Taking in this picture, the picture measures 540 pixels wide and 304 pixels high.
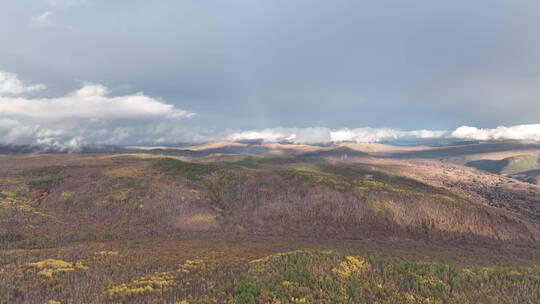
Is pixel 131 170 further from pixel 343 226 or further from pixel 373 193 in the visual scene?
pixel 373 193

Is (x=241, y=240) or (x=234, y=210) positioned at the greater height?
(x=234, y=210)

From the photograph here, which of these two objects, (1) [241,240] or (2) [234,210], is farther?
(2) [234,210]

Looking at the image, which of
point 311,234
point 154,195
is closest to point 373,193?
point 311,234

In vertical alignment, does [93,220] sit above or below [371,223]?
above

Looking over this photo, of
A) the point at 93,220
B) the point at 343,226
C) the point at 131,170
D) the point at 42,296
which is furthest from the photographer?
the point at 131,170

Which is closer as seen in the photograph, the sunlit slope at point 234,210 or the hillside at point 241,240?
the hillside at point 241,240

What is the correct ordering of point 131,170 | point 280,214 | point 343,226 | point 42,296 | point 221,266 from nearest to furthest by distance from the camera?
point 42,296 < point 221,266 < point 343,226 < point 280,214 < point 131,170

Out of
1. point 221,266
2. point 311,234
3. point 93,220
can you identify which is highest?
point 221,266

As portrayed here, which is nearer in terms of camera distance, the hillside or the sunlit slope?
the hillside

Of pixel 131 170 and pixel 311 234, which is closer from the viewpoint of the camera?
pixel 311 234
